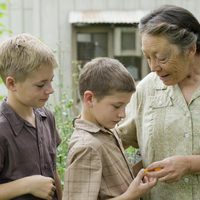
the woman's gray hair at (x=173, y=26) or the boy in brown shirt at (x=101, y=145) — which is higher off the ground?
the woman's gray hair at (x=173, y=26)

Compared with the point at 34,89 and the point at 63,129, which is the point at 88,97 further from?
the point at 63,129

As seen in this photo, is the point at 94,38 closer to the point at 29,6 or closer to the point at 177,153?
the point at 29,6

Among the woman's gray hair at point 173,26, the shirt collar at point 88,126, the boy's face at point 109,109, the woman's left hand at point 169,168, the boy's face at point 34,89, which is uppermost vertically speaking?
the woman's gray hair at point 173,26

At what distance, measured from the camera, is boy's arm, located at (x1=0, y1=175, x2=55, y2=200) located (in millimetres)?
2273

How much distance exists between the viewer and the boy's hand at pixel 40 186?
2.29 metres

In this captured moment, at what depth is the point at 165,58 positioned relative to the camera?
2.37m

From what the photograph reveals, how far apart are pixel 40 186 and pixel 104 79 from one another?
0.54 meters

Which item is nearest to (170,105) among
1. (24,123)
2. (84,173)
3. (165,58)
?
(165,58)

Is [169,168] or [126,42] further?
[126,42]

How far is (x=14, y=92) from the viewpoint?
240cm

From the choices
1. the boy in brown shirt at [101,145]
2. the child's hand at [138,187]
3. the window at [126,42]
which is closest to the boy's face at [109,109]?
the boy in brown shirt at [101,145]

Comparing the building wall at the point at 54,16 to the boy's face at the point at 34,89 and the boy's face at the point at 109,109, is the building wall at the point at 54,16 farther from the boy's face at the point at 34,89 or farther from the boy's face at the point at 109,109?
the boy's face at the point at 109,109

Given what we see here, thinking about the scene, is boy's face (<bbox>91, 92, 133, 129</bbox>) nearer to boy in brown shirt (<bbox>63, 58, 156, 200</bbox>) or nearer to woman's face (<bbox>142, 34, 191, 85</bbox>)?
boy in brown shirt (<bbox>63, 58, 156, 200</bbox>)

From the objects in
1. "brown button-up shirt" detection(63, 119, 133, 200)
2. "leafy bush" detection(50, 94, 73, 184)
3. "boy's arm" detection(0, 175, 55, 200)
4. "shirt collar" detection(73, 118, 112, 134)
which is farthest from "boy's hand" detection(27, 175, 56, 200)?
"leafy bush" detection(50, 94, 73, 184)
